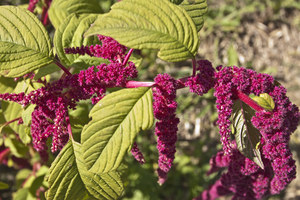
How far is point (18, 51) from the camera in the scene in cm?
110

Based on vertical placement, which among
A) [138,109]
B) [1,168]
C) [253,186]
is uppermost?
[138,109]

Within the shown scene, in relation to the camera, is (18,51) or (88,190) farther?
(88,190)

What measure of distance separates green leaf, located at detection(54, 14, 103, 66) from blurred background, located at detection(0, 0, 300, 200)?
152cm

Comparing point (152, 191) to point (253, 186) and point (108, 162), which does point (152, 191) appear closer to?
point (253, 186)

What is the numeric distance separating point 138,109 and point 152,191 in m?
1.72

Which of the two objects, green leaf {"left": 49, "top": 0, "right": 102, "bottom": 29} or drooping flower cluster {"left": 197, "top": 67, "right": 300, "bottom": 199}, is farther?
green leaf {"left": 49, "top": 0, "right": 102, "bottom": 29}

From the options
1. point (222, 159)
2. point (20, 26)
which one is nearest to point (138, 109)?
point (20, 26)

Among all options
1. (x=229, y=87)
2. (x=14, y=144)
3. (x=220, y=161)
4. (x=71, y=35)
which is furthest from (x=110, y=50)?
(x=14, y=144)

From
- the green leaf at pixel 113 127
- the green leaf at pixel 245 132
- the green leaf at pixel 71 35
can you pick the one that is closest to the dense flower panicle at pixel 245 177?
the green leaf at pixel 245 132

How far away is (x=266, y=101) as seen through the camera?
111cm

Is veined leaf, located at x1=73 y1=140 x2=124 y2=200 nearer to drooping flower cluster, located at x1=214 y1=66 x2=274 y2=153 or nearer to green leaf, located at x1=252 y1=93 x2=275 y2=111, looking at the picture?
drooping flower cluster, located at x1=214 y1=66 x2=274 y2=153

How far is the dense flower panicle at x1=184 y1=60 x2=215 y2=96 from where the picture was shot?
1.10m

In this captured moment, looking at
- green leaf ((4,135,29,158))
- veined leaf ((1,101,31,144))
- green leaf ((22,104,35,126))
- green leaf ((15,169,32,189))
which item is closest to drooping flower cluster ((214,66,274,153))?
green leaf ((22,104,35,126))

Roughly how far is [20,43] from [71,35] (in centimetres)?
34
